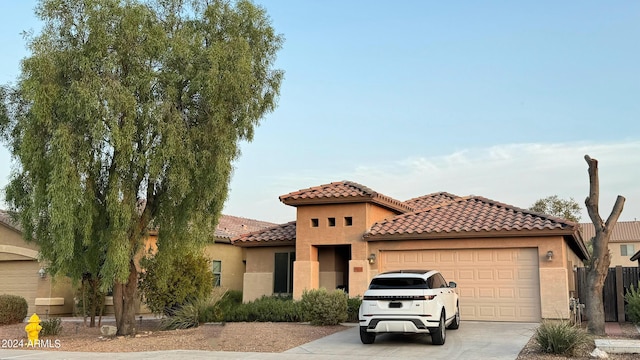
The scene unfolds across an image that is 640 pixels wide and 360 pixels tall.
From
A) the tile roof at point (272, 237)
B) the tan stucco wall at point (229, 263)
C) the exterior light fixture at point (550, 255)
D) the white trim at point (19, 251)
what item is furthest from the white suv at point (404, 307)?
the white trim at point (19, 251)

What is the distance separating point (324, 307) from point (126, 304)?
5.54 metres

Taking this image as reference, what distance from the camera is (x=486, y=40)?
1811cm

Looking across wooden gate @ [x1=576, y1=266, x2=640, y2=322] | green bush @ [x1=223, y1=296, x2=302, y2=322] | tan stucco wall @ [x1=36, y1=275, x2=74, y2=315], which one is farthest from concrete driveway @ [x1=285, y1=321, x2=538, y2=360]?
tan stucco wall @ [x1=36, y1=275, x2=74, y2=315]

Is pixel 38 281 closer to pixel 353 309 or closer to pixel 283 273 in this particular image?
pixel 283 273

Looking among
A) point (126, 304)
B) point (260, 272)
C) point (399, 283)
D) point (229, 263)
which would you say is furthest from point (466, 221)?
point (229, 263)

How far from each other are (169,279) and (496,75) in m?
12.8

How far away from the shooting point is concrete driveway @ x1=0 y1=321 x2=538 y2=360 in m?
11.7

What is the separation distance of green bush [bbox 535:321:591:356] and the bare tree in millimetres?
Result: 2503

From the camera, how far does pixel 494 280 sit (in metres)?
18.1

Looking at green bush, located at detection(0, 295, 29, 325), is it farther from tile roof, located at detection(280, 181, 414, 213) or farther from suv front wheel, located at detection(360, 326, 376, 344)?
suv front wheel, located at detection(360, 326, 376, 344)

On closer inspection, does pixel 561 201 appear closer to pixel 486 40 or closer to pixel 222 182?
pixel 486 40

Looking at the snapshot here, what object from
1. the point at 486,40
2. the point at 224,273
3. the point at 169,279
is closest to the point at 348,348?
the point at 169,279

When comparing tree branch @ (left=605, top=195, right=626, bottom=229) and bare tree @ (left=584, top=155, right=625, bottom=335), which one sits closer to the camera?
bare tree @ (left=584, top=155, right=625, bottom=335)

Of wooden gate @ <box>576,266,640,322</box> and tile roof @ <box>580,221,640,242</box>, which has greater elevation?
tile roof @ <box>580,221,640,242</box>
